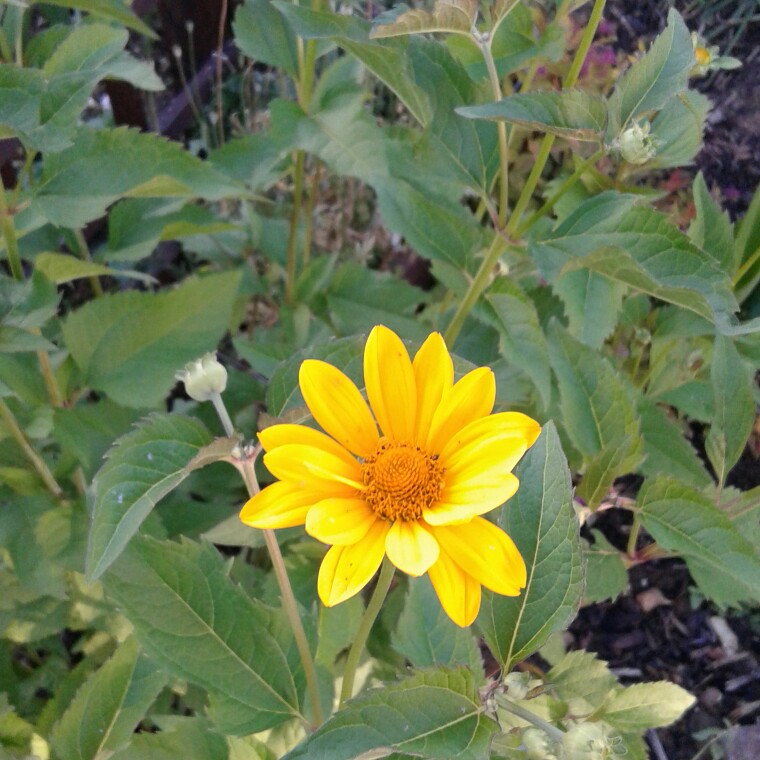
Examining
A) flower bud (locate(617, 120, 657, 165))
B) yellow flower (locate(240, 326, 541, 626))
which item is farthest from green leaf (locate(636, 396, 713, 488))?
yellow flower (locate(240, 326, 541, 626))

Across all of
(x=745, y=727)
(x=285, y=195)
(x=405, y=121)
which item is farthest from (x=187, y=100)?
(x=745, y=727)

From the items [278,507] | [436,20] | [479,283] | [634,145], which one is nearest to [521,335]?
[479,283]

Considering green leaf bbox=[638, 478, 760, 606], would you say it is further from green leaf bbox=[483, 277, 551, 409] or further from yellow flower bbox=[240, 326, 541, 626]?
yellow flower bbox=[240, 326, 541, 626]

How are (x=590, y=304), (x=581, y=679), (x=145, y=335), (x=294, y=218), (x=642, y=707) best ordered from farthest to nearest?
(x=294, y=218)
(x=145, y=335)
(x=590, y=304)
(x=581, y=679)
(x=642, y=707)

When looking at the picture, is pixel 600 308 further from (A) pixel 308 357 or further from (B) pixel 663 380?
(A) pixel 308 357

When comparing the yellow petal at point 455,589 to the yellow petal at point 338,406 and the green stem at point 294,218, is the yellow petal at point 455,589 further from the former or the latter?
the green stem at point 294,218

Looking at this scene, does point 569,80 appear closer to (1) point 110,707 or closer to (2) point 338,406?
(2) point 338,406
